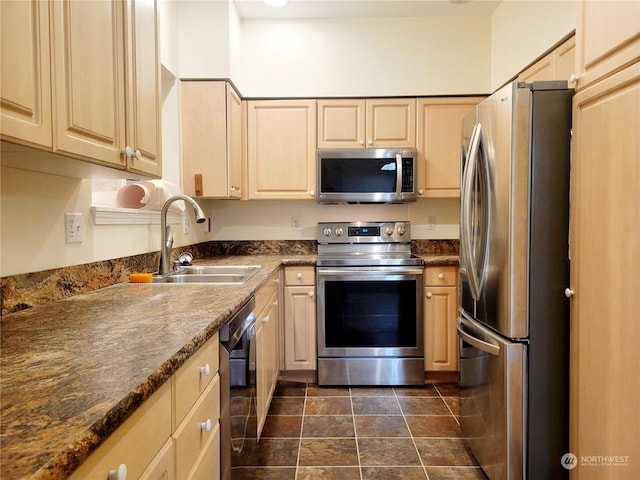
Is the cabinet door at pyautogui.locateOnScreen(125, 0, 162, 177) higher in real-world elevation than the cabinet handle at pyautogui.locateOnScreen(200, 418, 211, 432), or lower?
higher

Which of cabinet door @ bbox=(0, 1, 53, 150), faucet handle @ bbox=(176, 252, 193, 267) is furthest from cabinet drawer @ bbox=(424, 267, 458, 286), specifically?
cabinet door @ bbox=(0, 1, 53, 150)

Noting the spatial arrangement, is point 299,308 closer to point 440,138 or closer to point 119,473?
point 440,138

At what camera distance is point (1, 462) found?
44 cm

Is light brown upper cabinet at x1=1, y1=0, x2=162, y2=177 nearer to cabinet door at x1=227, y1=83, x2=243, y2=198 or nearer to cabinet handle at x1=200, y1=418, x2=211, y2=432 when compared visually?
cabinet handle at x1=200, y1=418, x2=211, y2=432

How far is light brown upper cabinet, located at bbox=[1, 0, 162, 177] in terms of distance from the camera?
0.81m

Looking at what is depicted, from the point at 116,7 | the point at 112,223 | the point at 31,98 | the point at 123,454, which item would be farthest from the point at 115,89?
the point at 123,454

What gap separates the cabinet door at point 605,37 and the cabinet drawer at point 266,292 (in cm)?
157

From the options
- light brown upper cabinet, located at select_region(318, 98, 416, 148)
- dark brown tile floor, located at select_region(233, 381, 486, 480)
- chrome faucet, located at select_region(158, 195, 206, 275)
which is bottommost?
dark brown tile floor, located at select_region(233, 381, 486, 480)

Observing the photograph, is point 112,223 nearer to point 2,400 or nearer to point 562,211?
point 2,400

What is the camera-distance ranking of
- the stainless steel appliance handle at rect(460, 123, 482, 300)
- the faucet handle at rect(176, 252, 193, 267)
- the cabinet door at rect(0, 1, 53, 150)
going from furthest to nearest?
the faucet handle at rect(176, 252, 193, 267)
the stainless steel appliance handle at rect(460, 123, 482, 300)
the cabinet door at rect(0, 1, 53, 150)

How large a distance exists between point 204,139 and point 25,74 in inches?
71.6

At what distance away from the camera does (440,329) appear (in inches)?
107
